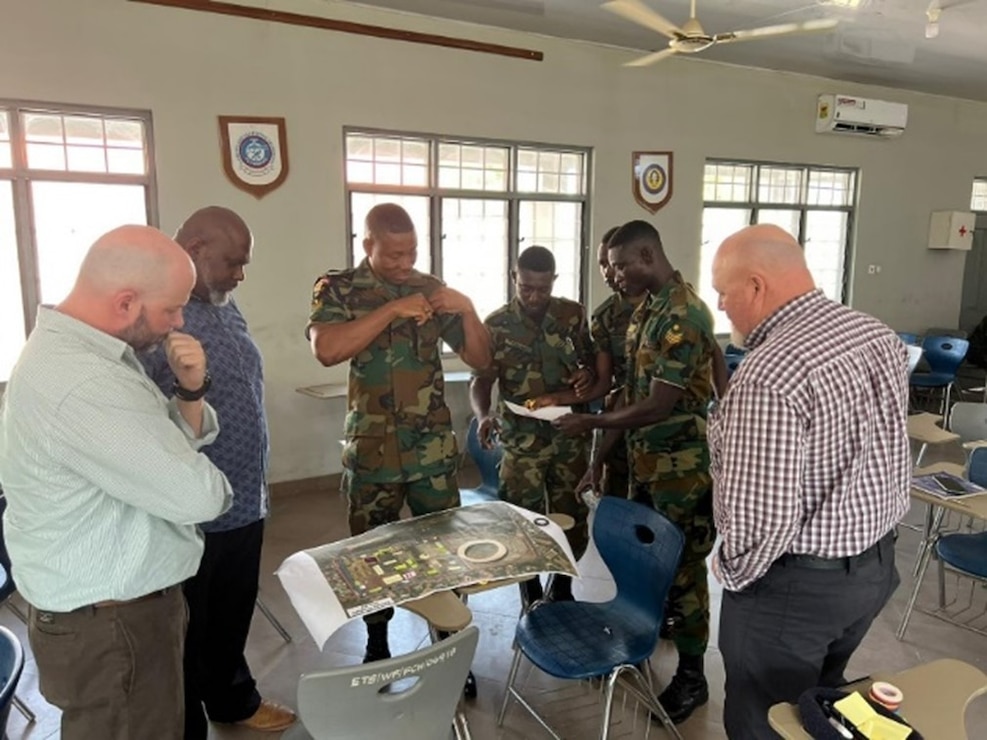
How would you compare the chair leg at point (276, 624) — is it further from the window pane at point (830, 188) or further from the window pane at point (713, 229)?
the window pane at point (830, 188)

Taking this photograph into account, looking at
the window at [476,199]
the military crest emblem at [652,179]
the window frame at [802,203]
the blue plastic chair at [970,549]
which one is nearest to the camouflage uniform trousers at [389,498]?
the blue plastic chair at [970,549]

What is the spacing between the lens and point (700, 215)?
6660 millimetres

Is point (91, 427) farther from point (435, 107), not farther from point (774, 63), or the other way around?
point (774, 63)

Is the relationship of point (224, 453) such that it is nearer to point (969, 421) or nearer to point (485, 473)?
point (485, 473)

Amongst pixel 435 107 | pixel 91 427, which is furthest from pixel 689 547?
pixel 435 107

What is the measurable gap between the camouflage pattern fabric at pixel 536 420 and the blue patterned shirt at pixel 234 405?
Result: 3.41 feet

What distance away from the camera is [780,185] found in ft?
24.0

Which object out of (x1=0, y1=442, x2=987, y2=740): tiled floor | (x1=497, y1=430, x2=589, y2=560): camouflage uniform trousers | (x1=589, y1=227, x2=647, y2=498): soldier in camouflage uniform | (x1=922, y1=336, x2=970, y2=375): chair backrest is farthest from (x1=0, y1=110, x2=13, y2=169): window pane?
(x1=922, y1=336, x2=970, y2=375): chair backrest

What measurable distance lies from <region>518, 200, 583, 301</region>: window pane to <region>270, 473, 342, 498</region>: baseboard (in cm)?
230

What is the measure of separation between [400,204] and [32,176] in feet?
7.13

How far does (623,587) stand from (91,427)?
1748mm

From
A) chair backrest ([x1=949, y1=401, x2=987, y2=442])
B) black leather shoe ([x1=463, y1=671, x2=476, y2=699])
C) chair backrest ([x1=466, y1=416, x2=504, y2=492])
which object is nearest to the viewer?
black leather shoe ([x1=463, y1=671, x2=476, y2=699])

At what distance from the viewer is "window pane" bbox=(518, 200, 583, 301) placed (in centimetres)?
598

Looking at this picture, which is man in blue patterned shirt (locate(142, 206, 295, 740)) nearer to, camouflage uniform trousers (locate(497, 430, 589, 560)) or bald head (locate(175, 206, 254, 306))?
bald head (locate(175, 206, 254, 306))
